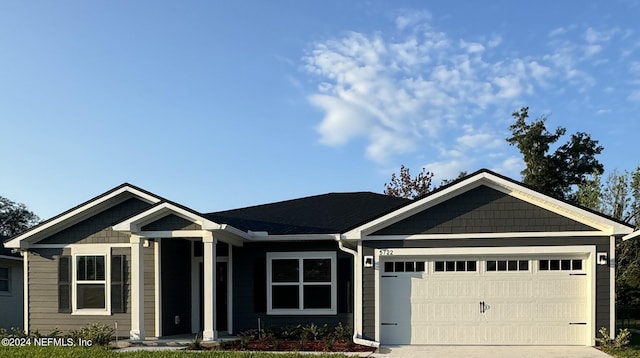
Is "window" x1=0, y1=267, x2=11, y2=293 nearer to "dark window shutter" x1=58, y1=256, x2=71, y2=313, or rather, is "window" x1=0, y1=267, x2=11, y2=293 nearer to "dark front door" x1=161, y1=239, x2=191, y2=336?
"dark window shutter" x1=58, y1=256, x2=71, y2=313

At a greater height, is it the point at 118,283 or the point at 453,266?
the point at 453,266

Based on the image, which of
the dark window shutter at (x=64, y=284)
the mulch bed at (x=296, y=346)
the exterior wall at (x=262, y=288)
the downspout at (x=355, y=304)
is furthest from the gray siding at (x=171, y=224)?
the downspout at (x=355, y=304)

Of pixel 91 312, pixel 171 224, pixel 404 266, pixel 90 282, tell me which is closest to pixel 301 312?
pixel 404 266

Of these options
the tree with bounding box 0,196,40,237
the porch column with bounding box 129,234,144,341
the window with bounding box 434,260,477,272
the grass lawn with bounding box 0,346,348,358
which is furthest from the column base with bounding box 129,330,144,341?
the tree with bounding box 0,196,40,237

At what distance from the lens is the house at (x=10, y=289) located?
717 inches

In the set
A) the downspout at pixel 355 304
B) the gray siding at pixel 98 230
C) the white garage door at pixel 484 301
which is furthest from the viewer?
the gray siding at pixel 98 230

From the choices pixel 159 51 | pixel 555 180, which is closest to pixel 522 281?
pixel 159 51

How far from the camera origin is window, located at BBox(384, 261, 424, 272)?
12781mm

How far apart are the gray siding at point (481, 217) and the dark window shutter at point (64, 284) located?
7.87 m

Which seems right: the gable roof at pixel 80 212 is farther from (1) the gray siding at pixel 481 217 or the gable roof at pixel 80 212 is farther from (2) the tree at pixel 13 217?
(2) the tree at pixel 13 217

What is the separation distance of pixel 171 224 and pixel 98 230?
2907mm

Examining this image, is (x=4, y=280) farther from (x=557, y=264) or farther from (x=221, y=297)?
(x=557, y=264)

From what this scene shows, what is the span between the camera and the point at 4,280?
18578 mm

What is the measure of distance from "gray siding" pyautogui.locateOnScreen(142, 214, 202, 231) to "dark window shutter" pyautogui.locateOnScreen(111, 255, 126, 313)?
2.15m
